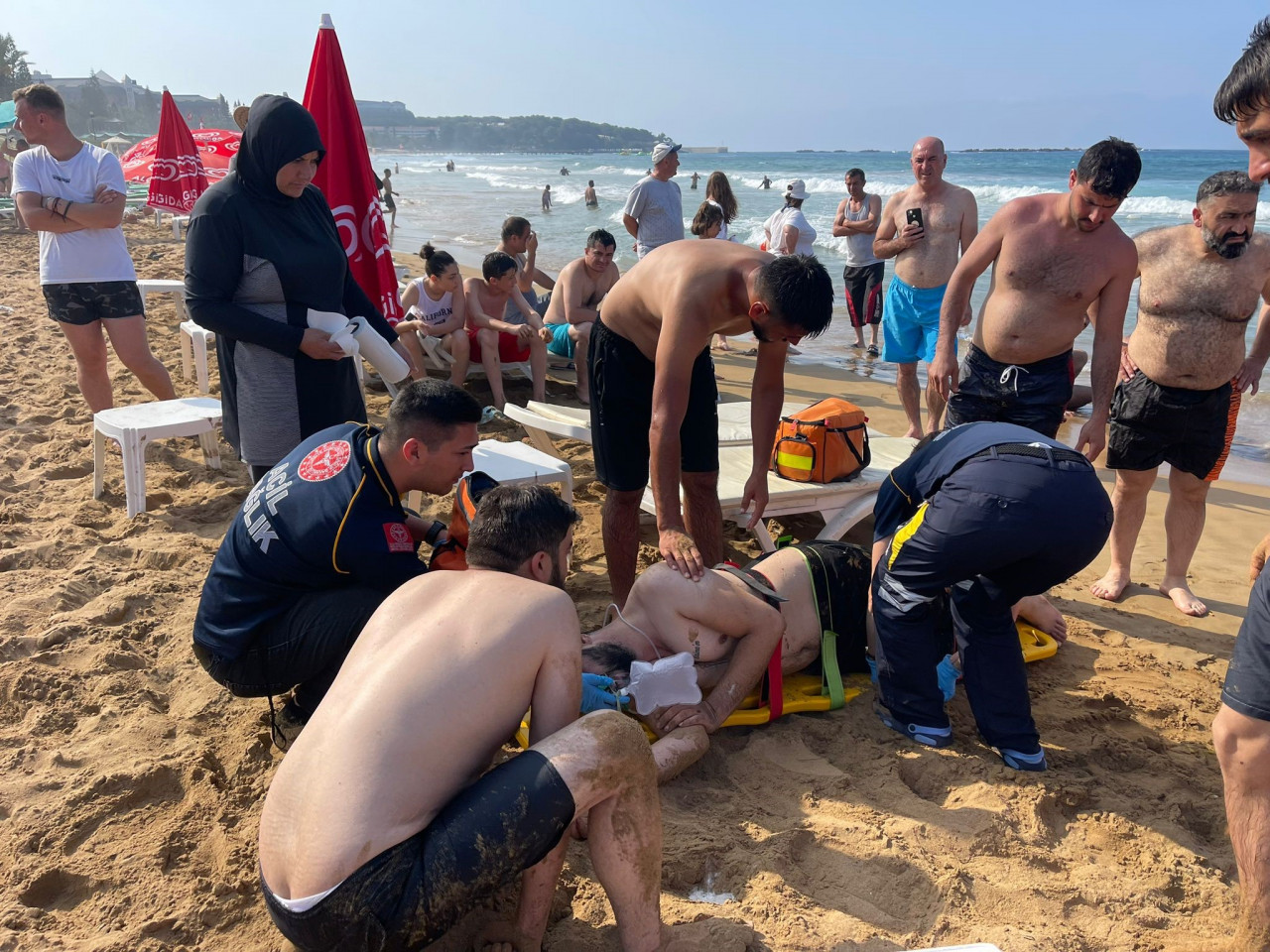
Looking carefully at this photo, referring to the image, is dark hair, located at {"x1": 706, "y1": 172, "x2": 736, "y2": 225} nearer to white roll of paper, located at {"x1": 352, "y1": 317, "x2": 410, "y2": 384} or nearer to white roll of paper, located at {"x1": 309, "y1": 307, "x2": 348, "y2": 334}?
white roll of paper, located at {"x1": 352, "y1": 317, "x2": 410, "y2": 384}

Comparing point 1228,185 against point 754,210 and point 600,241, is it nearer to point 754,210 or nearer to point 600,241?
point 600,241

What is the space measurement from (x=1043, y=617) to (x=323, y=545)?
2.79 m

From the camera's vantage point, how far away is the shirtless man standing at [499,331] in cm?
649

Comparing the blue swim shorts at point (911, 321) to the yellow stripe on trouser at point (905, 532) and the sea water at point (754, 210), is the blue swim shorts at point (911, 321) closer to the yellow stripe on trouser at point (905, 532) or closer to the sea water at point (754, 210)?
the sea water at point (754, 210)

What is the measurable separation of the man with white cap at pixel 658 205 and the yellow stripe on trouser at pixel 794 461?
365cm

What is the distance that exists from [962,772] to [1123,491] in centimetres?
211

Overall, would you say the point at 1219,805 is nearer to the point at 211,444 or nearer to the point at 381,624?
the point at 381,624

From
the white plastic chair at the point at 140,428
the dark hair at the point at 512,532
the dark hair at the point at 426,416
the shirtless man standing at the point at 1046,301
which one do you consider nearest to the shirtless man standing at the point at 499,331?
the white plastic chair at the point at 140,428

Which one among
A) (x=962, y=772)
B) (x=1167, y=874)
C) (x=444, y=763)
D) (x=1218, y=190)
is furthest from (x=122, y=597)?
(x=1218, y=190)

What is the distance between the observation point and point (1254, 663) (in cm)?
190

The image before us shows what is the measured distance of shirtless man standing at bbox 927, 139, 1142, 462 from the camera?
380 centimetres

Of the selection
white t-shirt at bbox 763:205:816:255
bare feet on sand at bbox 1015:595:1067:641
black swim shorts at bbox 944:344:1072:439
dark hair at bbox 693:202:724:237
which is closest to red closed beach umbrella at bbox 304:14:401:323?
black swim shorts at bbox 944:344:1072:439

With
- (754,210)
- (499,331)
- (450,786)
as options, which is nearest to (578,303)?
(499,331)

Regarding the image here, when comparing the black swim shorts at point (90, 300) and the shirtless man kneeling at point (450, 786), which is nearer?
the shirtless man kneeling at point (450, 786)
